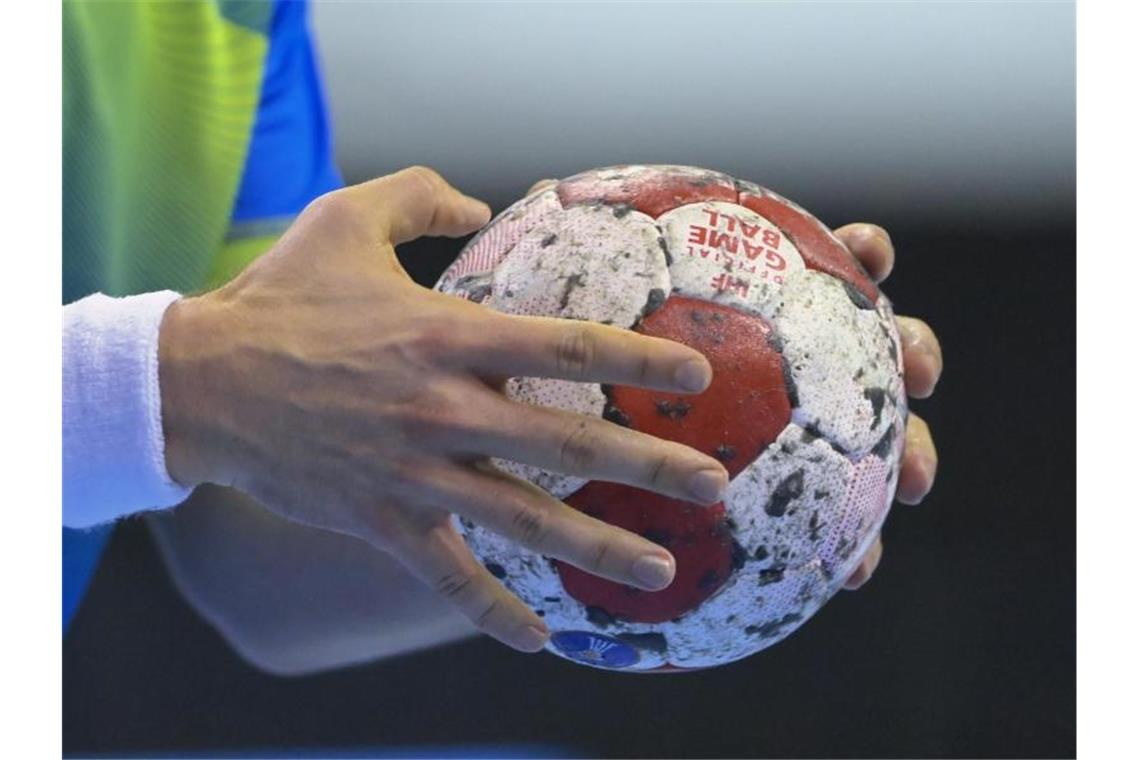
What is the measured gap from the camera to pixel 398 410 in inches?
41.0

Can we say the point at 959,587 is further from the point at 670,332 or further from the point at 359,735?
the point at 670,332

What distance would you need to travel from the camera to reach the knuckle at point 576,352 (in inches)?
39.8

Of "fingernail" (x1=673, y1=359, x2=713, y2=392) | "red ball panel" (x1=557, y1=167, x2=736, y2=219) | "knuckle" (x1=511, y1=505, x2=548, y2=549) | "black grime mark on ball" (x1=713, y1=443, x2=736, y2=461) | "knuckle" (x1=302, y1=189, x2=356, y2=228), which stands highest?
"knuckle" (x1=302, y1=189, x2=356, y2=228)

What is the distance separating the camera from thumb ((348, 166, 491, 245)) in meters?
1.13

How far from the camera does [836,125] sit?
298 cm

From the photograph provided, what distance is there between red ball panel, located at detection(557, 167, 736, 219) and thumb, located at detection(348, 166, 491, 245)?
85 millimetres

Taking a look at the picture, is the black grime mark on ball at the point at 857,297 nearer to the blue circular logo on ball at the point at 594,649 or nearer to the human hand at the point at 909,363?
the human hand at the point at 909,363

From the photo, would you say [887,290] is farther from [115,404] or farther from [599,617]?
[115,404]

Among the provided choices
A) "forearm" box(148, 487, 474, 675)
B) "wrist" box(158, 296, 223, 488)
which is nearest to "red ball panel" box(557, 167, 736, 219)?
"wrist" box(158, 296, 223, 488)

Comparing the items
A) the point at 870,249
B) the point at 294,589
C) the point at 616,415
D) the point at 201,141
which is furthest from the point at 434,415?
the point at 201,141

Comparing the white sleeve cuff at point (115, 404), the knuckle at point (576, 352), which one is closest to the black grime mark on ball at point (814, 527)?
the knuckle at point (576, 352)

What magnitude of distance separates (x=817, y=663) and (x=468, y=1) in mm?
1643

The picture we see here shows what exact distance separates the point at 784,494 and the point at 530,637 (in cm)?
23

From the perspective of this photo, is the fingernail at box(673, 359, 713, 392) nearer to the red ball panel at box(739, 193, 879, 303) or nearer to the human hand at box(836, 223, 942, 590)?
the red ball panel at box(739, 193, 879, 303)
